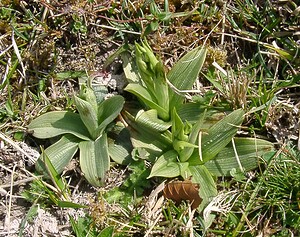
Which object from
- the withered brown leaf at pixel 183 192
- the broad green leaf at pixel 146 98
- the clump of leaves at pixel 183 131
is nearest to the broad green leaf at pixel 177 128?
the clump of leaves at pixel 183 131

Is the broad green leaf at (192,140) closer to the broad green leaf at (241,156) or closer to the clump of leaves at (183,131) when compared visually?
the clump of leaves at (183,131)

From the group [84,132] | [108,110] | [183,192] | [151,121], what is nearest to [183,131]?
[151,121]

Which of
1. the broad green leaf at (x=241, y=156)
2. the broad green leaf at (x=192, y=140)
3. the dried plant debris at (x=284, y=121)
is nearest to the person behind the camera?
the broad green leaf at (x=192, y=140)

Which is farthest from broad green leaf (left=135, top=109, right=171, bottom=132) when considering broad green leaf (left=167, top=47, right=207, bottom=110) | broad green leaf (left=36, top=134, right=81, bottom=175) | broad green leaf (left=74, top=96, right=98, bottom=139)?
broad green leaf (left=36, top=134, right=81, bottom=175)

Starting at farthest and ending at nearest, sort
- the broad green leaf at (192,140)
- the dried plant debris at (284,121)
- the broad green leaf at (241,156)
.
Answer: the dried plant debris at (284,121)
the broad green leaf at (241,156)
the broad green leaf at (192,140)

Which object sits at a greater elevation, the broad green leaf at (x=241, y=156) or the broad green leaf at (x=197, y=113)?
the broad green leaf at (x=197, y=113)

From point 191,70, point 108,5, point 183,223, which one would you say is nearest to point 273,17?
point 191,70

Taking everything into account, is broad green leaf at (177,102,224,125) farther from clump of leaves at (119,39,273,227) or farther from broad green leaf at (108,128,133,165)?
broad green leaf at (108,128,133,165)

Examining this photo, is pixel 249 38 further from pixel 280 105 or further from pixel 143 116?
pixel 143 116
